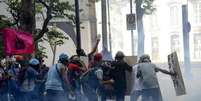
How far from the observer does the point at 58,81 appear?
12539 millimetres

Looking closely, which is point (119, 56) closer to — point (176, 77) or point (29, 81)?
point (176, 77)

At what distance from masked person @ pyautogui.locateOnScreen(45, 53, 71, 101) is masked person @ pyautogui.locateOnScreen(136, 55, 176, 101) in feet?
6.14

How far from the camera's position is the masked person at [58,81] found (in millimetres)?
12430

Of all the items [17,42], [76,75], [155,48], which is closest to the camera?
[76,75]

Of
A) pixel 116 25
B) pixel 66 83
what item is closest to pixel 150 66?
pixel 66 83

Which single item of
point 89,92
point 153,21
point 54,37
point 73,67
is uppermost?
point 153,21

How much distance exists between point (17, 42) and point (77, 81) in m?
2.78

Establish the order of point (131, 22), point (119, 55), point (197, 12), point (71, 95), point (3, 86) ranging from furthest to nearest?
1. point (197, 12)
2. point (131, 22)
3. point (119, 55)
4. point (3, 86)
5. point (71, 95)

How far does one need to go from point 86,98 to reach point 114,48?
205 feet

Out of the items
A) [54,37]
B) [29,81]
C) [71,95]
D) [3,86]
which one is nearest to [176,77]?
[71,95]

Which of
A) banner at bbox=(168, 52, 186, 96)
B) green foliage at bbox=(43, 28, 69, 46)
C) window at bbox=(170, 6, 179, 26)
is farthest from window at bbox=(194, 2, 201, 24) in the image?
banner at bbox=(168, 52, 186, 96)

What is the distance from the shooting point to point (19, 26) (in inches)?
699

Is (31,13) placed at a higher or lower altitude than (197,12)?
lower

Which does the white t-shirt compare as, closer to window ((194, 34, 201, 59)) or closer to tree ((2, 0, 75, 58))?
tree ((2, 0, 75, 58))
